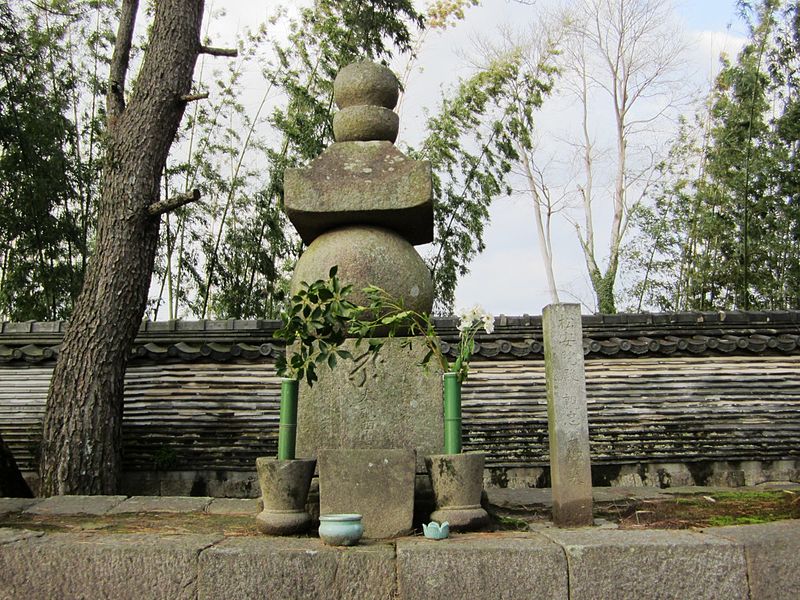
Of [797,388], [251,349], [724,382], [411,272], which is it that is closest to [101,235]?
[251,349]

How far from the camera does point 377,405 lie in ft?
10.6

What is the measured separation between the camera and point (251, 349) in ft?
22.1

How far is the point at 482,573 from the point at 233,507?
161 cm

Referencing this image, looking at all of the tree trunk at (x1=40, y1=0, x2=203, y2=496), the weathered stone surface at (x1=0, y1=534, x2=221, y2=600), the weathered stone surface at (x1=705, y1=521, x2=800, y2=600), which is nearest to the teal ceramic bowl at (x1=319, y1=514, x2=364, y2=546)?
the weathered stone surface at (x1=0, y1=534, x2=221, y2=600)

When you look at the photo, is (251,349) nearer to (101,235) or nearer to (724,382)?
(101,235)

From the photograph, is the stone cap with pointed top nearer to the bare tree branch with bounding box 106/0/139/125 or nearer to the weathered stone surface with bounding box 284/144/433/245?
the weathered stone surface with bounding box 284/144/433/245

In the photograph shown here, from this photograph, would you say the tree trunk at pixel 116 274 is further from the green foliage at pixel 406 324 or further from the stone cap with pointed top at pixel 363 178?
the green foliage at pixel 406 324

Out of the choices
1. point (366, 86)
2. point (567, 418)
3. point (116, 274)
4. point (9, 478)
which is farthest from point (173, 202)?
point (567, 418)

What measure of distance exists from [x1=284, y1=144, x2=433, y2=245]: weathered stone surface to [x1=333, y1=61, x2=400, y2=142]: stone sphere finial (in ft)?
0.48

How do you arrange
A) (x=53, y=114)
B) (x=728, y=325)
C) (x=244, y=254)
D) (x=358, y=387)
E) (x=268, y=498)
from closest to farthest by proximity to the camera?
1. (x=268, y=498)
2. (x=358, y=387)
3. (x=728, y=325)
4. (x=53, y=114)
5. (x=244, y=254)

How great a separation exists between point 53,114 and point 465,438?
24.2 ft

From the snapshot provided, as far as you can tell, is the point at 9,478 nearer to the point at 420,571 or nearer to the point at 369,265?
the point at 369,265

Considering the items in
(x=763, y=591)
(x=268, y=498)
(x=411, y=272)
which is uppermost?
(x=411, y=272)

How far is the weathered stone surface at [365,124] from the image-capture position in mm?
3697
